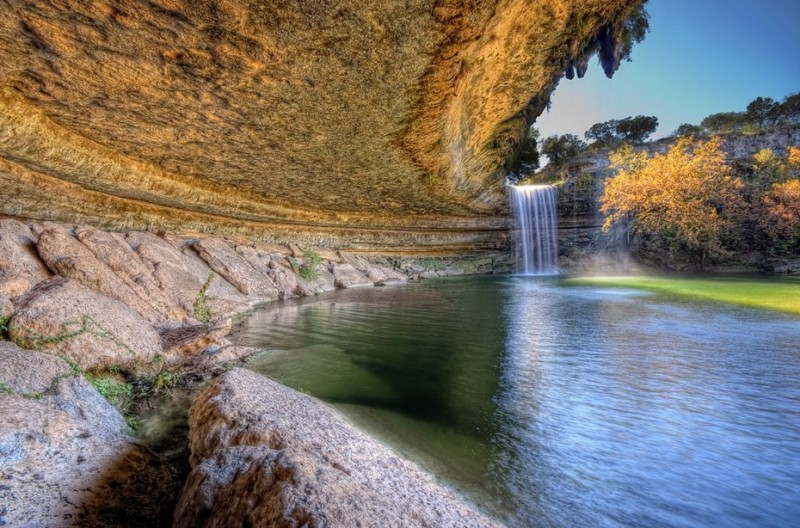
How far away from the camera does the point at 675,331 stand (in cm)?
663

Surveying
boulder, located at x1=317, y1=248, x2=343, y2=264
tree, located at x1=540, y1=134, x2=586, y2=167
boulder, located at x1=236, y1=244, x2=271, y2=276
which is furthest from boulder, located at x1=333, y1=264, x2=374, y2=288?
tree, located at x1=540, y1=134, x2=586, y2=167

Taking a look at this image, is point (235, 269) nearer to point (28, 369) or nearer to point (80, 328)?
point (80, 328)

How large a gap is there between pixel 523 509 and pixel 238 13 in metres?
5.80

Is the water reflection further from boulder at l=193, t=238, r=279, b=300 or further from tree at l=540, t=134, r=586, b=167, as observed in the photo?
tree at l=540, t=134, r=586, b=167

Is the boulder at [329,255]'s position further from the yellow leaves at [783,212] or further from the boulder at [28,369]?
the yellow leaves at [783,212]

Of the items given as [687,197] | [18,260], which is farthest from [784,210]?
[18,260]

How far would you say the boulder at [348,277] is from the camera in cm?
1620

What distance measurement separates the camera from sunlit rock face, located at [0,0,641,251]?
4.77 metres

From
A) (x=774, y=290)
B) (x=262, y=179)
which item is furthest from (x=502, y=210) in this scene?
(x=262, y=179)

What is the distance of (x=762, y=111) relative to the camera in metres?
33.4

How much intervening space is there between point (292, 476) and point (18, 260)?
6.77 meters

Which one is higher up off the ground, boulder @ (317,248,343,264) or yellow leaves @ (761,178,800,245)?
yellow leaves @ (761,178,800,245)

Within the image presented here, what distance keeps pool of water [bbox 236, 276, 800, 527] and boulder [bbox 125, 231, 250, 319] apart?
1978mm

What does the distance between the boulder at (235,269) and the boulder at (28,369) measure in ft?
25.0
